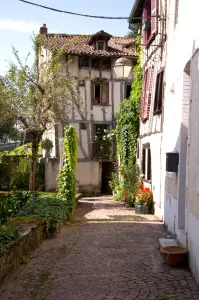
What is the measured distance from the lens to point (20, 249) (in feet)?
21.5

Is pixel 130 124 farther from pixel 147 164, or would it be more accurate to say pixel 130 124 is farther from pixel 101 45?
pixel 101 45

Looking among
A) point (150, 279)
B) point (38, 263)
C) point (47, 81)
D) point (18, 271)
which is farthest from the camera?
point (47, 81)

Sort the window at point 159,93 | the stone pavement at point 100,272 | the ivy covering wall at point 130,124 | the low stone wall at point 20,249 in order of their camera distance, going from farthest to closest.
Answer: the ivy covering wall at point 130,124, the window at point 159,93, the low stone wall at point 20,249, the stone pavement at point 100,272

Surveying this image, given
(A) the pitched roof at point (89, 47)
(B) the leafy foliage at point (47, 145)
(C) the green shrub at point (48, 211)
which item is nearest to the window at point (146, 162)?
(C) the green shrub at point (48, 211)

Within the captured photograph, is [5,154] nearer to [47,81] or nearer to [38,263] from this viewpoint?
[47,81]

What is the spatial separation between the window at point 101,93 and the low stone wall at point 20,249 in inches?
558

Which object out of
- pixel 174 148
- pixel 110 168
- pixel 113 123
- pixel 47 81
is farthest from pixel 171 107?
pixel 110 168

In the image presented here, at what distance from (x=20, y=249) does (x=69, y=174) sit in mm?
5711

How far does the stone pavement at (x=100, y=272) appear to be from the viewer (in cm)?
501

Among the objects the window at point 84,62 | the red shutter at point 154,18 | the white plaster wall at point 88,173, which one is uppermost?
the window at point 84,62

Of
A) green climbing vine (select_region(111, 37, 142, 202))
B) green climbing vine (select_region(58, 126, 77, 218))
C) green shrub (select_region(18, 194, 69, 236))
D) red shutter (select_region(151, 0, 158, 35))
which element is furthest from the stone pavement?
green climbing vine (select_region(111, 37, 142, 202))

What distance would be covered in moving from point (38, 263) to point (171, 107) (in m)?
5.03

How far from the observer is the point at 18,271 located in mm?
6090

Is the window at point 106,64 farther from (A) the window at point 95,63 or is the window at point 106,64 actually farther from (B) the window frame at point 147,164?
(B) the window frame at point 147,164
